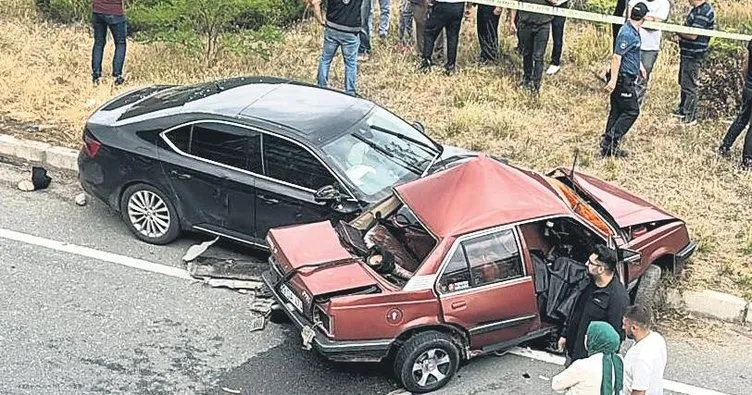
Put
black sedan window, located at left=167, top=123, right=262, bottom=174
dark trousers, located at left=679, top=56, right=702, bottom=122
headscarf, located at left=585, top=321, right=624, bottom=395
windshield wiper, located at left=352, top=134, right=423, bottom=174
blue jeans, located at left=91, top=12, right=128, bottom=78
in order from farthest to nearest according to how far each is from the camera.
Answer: blue jeans, located at left=91, top=12, right=128, bottom=78 → dark trousers, located at left=679, top=56, right=702, bottom=122 → windshield wiper, located at left=352, top=134, right=423, bottom=174 → black sedan window, located at left=167, top=123, right=262, bottom=174 → headscarf, located at left=585, top=321, right=624, bottom=395

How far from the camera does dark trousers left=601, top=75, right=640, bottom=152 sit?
1080cm

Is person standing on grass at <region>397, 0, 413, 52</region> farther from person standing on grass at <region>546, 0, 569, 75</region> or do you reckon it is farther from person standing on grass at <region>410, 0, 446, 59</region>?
person standing on grass at <region>546, 0, 569, 75</region>

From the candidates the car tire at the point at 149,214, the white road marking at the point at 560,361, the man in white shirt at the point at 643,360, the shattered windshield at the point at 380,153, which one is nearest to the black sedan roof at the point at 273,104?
the shattered windshield at the point at 380,153

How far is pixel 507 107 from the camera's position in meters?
12.2

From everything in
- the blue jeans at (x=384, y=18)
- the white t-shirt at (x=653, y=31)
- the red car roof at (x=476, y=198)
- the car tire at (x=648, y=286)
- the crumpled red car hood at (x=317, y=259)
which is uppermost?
the white t-shirt at (x=653, y=31)

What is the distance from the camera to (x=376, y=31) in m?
15.4

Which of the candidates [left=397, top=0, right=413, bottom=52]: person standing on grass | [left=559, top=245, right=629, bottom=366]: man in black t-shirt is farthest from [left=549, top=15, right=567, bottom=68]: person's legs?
[left=559, top=245, right=629, bottom=366]: man in black t-shirt

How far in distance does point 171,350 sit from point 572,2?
10.1 metres

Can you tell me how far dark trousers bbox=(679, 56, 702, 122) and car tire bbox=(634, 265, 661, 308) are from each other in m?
4.44

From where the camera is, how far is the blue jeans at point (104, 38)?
40.3 ft

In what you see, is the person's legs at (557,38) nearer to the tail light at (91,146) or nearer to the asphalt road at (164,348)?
the asphalt road at (164,348)

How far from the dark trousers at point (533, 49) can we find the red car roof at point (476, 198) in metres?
5.20

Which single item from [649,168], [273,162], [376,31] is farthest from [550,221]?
[376,31]

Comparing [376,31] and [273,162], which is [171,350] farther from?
[376,31]
